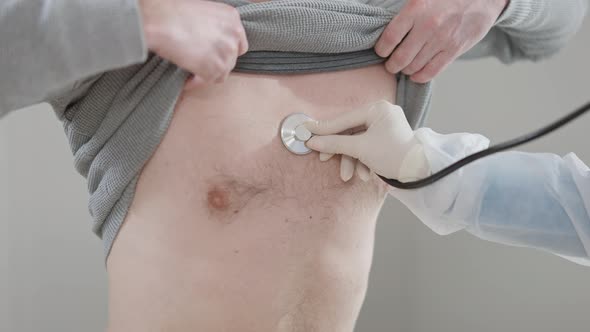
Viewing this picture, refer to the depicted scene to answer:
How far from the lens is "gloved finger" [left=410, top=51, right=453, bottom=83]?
90 centimetres

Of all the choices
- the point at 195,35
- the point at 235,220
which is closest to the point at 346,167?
the point at 235,220

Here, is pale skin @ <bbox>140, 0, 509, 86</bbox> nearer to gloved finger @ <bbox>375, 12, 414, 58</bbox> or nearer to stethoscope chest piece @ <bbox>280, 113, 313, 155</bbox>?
gloved finger @ <bbox>375, 12, 414, 58</bbox>

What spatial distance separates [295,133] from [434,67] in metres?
0.23

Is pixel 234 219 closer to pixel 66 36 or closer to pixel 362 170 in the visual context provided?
pixel 362 170

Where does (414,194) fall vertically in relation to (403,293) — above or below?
above

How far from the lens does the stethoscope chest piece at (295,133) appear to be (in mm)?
819


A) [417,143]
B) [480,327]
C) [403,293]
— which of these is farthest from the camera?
[403,293]

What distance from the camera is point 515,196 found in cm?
76

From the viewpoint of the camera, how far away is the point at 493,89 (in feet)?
5.08

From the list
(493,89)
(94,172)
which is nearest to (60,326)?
(94,172)

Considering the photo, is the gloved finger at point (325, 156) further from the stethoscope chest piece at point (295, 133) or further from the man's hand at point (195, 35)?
the man's hand at point (195, 35)

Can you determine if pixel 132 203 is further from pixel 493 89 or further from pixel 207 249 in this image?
pixel 493 89

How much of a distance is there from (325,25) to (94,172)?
1.15 ft

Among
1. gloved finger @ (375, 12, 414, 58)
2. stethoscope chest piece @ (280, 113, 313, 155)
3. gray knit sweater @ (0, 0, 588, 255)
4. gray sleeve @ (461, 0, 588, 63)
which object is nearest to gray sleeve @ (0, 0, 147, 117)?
gray knit sweater @ (0, 0, 588, 255)
